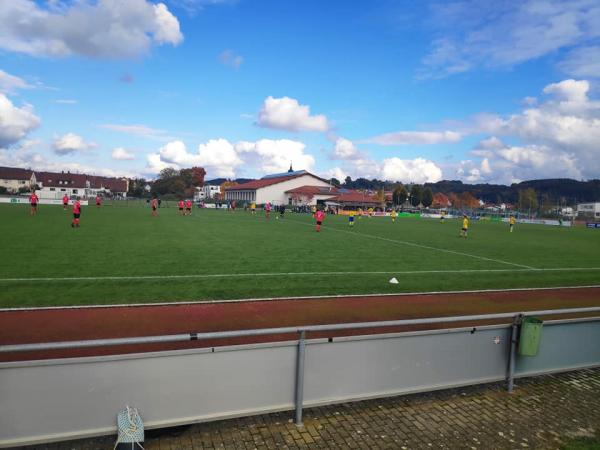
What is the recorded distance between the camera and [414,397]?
5766mm

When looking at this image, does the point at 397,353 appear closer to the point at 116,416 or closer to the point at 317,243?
the point at 116,416

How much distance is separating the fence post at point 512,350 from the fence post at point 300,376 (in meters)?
3.16

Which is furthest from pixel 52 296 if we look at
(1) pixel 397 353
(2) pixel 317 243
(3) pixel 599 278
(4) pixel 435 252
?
(3) pixel 599 278

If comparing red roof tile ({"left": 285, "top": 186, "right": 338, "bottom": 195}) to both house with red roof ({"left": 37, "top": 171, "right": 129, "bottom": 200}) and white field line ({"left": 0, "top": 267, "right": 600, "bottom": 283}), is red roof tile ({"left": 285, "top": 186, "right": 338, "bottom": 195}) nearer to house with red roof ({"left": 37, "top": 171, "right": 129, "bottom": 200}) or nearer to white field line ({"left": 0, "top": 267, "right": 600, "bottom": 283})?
house with red roof ({"left": 37, "top": 171, "right": 129, "bottom": 200})

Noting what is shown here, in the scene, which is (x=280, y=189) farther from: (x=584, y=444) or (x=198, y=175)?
(x=584, y=444)

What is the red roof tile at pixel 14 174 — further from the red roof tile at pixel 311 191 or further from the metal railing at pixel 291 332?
the metal railing at pixel 291 332

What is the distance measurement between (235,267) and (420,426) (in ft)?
35.4

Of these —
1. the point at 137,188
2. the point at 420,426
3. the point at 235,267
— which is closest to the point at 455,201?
the point at 137,188

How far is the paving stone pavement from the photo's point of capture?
4578mm

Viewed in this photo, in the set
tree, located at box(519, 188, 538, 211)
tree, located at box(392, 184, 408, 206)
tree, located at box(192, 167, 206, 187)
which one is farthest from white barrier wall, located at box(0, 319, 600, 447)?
tree, located at box(192, 167, 206, 187)

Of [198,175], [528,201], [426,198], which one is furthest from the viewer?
[198,175]

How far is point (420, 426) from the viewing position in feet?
16.5

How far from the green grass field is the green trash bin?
21.1 feet

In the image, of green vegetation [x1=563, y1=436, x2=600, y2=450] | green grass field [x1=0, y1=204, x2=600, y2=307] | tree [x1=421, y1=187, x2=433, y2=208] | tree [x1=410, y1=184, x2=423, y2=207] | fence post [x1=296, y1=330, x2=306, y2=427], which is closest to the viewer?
green vegetation [x1=563, y1=436, x2=600, y2=450]
